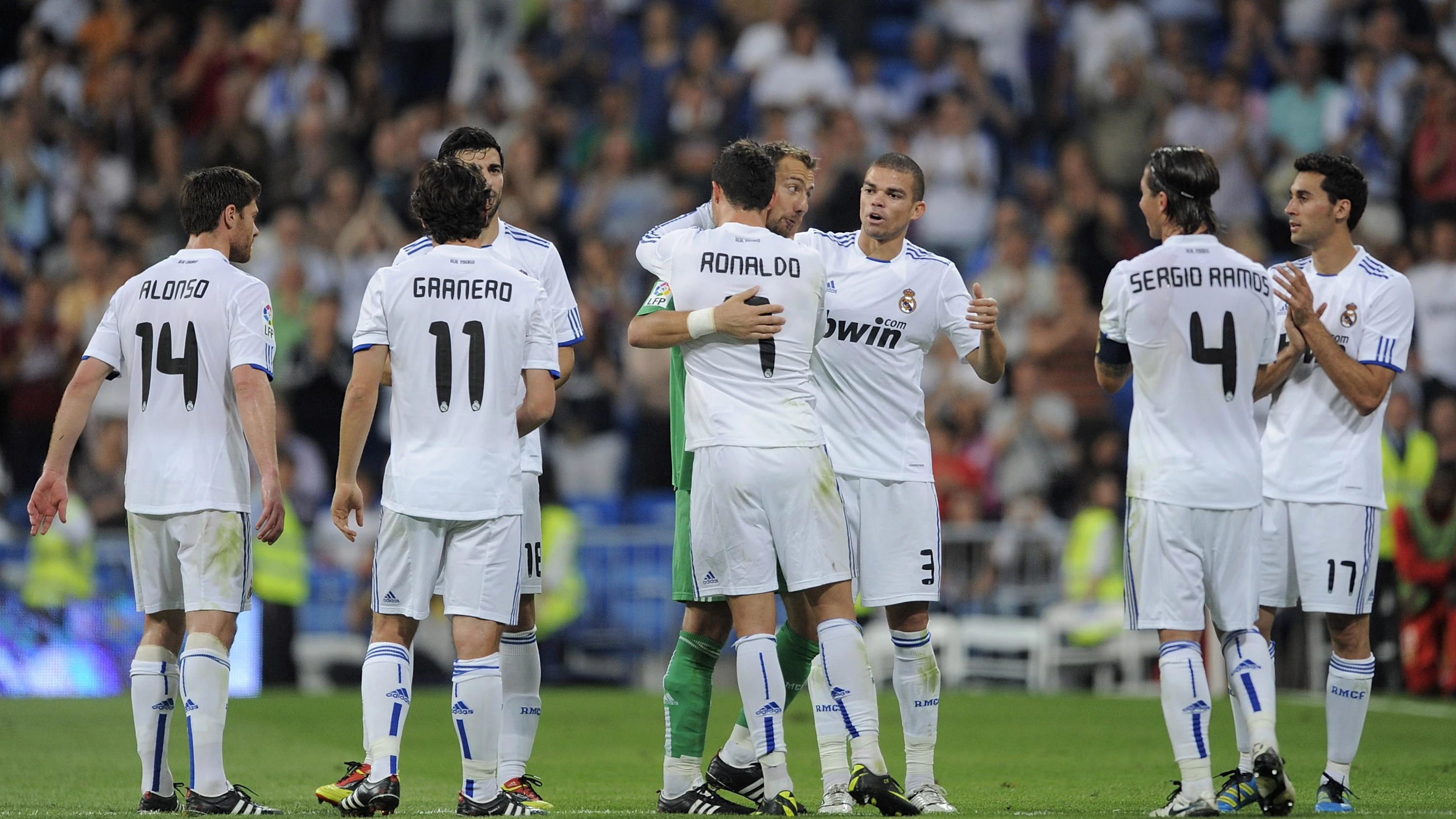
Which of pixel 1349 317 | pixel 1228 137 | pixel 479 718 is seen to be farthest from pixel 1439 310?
pixel 479 718

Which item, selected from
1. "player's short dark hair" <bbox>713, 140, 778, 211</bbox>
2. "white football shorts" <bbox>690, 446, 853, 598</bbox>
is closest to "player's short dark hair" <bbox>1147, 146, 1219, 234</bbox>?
"player's short dark hair" <bbox>713, 140, 778, 211</bbox>

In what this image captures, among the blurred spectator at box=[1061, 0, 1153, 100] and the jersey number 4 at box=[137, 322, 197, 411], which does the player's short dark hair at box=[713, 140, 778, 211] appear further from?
the blurred spectator at box=[1061, 0, 1153, 100]

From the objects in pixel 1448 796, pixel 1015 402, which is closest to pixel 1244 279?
pixel 1448 796

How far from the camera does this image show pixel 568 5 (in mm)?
20891

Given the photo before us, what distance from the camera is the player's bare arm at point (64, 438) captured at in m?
7.45

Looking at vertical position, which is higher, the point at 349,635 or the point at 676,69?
the point at 676,69

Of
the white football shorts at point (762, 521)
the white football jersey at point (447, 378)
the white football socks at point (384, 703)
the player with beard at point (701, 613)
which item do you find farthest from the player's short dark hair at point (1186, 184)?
the white football socks at point (384, 703)

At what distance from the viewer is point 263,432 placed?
7.31m

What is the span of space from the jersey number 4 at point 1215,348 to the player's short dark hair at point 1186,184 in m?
0.43

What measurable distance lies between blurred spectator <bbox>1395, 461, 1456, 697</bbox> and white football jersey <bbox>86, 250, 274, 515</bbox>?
1028 centimetres

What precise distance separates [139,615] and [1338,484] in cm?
1066

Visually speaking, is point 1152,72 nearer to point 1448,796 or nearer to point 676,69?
point 676,69

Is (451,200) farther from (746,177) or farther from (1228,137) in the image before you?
(1228,137)

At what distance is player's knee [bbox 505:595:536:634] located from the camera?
7961mm
